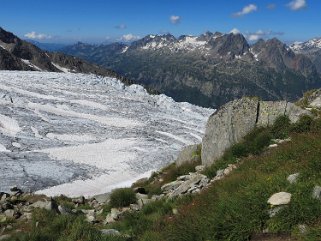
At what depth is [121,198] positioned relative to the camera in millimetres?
18000

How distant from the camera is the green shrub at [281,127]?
17114 millimetres

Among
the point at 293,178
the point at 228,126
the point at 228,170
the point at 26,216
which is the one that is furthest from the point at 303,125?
the point at 26,216

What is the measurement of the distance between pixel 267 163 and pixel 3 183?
26.3m

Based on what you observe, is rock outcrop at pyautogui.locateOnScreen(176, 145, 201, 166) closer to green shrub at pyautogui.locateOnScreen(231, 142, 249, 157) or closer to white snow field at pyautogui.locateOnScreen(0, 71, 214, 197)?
green shrub at pyautogui.locateOnScreen(231, 142, 249, 157)

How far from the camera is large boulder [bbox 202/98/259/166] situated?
65.3 feet

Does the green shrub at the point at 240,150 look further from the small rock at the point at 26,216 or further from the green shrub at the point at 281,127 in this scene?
the small rock at the point at 26,216

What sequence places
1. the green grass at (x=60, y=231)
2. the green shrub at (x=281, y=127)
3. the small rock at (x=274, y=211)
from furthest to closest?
the green shrub at (x=281, y=127), the green grass at (x=60, y=231), the small rock at (x=274, y=211)

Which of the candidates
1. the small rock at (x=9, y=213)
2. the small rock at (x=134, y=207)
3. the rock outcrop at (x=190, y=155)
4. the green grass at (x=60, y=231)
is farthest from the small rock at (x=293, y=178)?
the rock outcrop at (x=190, y=155)

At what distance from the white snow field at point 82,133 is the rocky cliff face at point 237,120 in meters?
15.0

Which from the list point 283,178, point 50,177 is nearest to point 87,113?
point 50,177

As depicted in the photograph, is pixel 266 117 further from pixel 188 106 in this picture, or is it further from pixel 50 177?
pixel 188 106

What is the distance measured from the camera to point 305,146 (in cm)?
1170

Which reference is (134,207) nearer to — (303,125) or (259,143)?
(259,143)

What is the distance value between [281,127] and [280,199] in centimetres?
966
